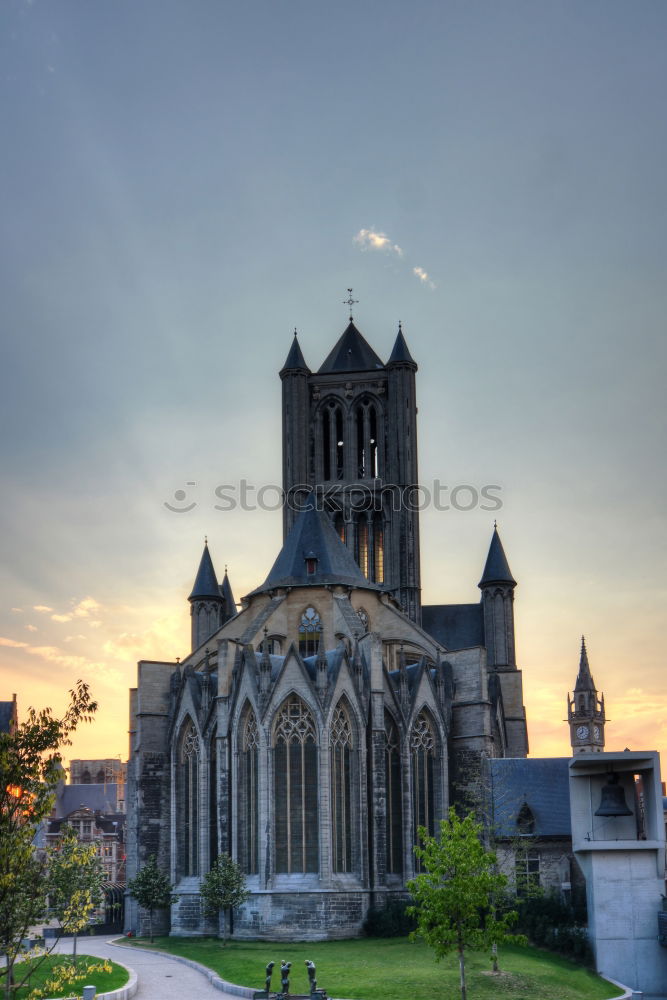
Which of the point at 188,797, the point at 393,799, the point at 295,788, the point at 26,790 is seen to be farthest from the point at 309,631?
the point at 26,790

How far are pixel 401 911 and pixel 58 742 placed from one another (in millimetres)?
30036

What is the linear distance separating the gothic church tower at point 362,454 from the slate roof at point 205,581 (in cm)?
560

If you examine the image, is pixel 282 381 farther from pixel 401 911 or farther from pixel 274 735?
pixel 401 911

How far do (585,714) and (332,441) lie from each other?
49651 mm

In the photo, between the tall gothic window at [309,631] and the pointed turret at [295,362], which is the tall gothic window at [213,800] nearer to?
the tall gothic window at [309,631]

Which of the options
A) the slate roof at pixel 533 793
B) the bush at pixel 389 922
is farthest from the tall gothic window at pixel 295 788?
the slate roof at pixel 533 793

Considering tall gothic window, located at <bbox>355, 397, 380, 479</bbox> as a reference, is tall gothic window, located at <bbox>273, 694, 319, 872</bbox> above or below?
below

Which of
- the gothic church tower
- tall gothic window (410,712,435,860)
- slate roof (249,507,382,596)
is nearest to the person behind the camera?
tall gothic window (410,712,435,860)

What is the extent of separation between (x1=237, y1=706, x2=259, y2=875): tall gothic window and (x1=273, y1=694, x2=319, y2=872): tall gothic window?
110 centimetres

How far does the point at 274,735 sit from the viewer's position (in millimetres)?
46688

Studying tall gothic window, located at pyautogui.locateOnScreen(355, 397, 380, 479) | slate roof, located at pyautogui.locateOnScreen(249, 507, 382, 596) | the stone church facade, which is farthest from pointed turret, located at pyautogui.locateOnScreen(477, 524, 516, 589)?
slate roof, located at pyautogui.locateOnScreen(249, 507, 382, 596)

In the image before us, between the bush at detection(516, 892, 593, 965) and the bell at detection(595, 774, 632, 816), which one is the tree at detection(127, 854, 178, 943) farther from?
the bell at detection(595, 774, 632, 816)

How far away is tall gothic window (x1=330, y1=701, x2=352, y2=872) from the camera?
45.8 metres

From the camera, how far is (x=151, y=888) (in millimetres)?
47062
